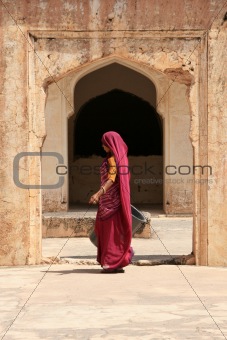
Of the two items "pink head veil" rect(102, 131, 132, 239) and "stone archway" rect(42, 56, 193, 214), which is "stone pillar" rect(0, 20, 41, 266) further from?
"stone archway" rect(42, 56, 193, 214)

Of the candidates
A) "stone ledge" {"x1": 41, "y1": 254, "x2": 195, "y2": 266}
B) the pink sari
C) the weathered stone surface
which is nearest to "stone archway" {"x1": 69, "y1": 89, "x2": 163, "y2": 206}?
"stone ledge" {"x1": 41, "y1": 254, "x2": 195, "y2": 266}

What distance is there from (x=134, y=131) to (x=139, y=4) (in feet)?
34.9

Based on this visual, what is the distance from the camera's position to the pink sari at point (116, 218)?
744 centimetres

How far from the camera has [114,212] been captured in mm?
7504

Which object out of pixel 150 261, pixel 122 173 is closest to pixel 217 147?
pixel 122 173

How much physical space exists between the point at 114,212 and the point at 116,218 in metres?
0.06

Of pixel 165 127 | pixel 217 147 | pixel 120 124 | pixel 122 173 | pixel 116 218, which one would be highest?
pixel 120 124

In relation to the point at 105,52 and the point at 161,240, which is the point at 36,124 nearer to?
the point at 105,52

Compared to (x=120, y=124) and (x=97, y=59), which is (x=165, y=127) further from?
(x=97, y=59)

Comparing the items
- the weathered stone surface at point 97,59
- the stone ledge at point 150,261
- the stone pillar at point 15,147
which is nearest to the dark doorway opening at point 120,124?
the stone ledge at point 150,261

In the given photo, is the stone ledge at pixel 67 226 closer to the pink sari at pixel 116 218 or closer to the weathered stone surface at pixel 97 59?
the weathered stone surface at pixel 97 59

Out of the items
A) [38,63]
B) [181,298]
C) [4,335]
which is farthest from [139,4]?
[4,335]

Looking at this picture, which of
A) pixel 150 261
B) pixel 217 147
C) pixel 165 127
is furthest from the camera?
pixel 165 127

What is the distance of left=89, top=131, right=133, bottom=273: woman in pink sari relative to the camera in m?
7.44
